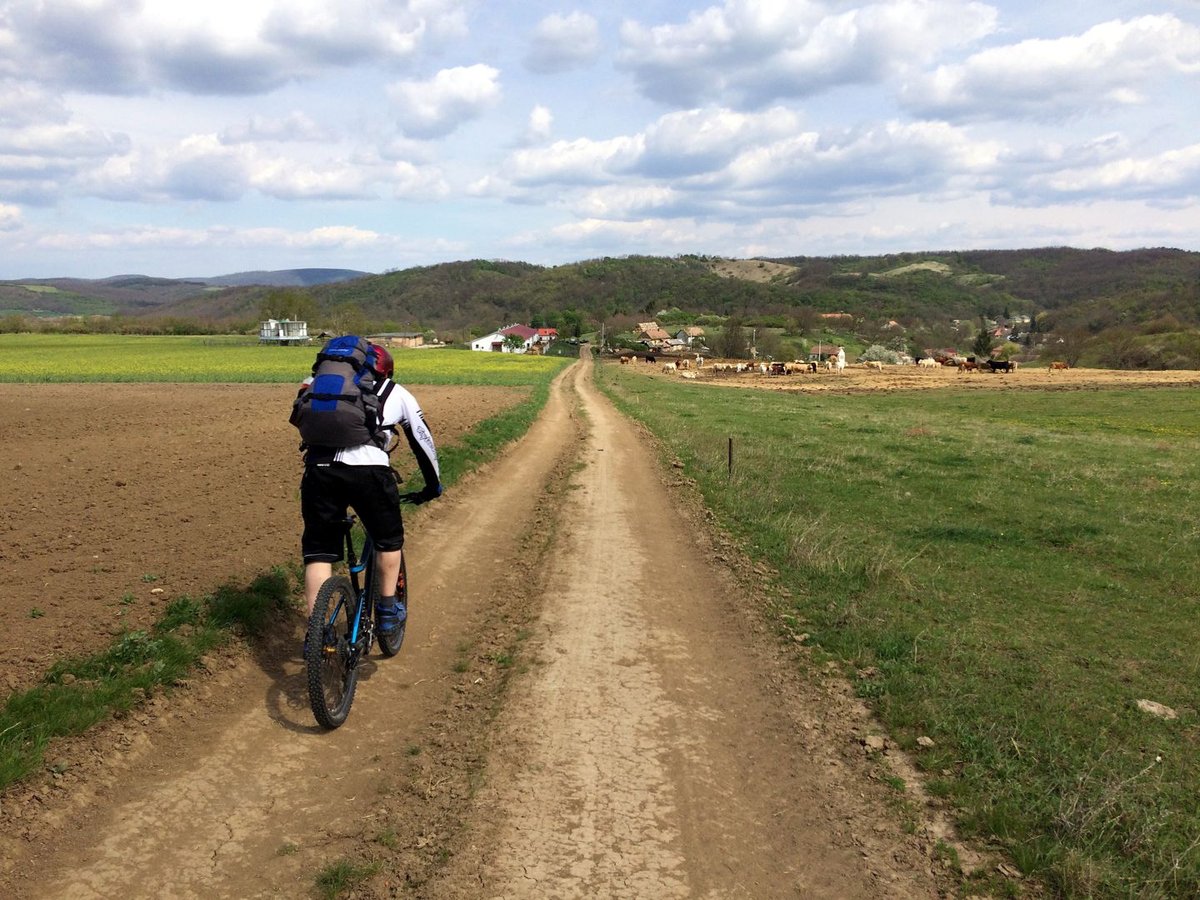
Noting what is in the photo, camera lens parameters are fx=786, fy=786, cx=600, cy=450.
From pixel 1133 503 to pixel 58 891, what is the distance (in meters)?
15.6

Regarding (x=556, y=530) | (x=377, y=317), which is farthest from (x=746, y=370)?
(x=377, y=317)

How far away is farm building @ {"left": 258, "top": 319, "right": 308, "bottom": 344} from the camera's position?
118062 millimetres

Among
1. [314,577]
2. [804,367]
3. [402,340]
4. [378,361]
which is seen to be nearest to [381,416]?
[378,361]

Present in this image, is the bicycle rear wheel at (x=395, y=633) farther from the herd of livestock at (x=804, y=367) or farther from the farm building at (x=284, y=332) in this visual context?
the farm building at (x=284, y=332)

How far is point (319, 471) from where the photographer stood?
5.12m

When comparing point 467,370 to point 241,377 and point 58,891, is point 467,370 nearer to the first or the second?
point 241,377

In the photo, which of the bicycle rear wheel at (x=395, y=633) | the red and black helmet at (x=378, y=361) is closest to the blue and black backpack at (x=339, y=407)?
the red and black helmet at (x=378, y=361)

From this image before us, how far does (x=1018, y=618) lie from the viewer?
774 centimetres

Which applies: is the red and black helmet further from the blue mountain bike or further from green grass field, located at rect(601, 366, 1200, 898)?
green grass field, located at rect(601, 366, 1200, 898)

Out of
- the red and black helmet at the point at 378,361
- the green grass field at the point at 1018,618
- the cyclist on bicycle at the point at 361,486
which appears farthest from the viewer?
the red and black helmet at the point at 378,361

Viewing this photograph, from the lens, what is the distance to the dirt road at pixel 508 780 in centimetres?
362

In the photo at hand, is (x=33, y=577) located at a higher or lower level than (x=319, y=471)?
lower

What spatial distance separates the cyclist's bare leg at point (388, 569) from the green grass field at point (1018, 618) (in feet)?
11.5

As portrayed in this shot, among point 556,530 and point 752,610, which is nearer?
point 752,610
